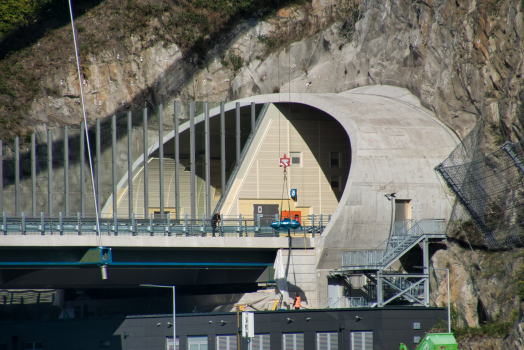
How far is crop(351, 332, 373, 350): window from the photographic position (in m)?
34.8

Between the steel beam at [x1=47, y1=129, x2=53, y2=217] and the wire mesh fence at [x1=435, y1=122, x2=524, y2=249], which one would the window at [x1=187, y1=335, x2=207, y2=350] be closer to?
the wire mesh fence at [x1=435, y1=122, x2=524, y2=249]

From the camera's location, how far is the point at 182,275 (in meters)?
45.8

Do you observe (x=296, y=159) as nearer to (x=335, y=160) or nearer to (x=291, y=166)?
(x=291, y=166)

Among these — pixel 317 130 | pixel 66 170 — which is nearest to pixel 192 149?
pixel 317 130

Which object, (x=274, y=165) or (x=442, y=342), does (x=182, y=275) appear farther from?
(x=442, y=342)

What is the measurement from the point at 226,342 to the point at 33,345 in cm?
999

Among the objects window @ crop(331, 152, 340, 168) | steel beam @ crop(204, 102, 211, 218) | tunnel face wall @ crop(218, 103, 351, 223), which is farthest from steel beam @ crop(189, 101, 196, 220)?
window @ crop(331, 152, 340, 168)

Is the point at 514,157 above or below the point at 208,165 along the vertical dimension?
below

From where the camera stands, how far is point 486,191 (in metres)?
35.7

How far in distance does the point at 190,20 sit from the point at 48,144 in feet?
95.7

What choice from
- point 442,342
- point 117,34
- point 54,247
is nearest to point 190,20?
point 117,34

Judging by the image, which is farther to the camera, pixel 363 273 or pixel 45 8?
pixel 45 8

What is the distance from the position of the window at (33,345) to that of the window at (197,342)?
304 inches

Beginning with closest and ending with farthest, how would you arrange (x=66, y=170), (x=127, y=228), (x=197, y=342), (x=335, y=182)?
(x=197, y=342) → (x=127, y=228) → (x=335, y=182) → (x=66, y=170)
